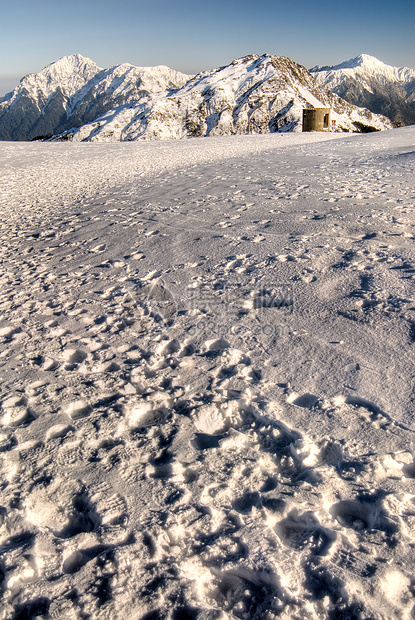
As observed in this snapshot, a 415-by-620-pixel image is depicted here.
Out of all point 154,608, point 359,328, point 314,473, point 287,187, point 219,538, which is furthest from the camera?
point 287,187

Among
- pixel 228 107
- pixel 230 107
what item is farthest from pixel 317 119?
pixel 230 107

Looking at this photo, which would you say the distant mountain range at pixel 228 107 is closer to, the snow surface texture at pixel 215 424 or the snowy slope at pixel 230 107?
the snowy slope at pixel 230 107

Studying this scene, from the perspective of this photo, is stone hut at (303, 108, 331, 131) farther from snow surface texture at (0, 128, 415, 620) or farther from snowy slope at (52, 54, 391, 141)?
snowy slope at (52, 54, 391, 141)

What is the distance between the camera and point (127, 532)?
2053 mm

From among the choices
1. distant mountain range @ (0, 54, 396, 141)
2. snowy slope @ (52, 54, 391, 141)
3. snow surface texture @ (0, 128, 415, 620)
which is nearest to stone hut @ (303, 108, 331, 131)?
snow surface texture @ (0, 128, 415, 620)

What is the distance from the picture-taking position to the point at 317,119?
106ft

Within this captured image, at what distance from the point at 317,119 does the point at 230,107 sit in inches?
3082

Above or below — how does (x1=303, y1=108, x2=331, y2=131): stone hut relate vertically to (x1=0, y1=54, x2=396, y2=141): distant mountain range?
below

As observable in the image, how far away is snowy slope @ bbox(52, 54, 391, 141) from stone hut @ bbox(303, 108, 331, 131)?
54.7 meters

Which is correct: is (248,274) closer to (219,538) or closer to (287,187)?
(219,538)

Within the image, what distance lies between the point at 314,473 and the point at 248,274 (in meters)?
2.94

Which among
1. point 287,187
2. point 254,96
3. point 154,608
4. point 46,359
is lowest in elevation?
point 154,608

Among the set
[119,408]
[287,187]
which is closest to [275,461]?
[119,408]

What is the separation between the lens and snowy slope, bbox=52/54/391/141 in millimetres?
86688
